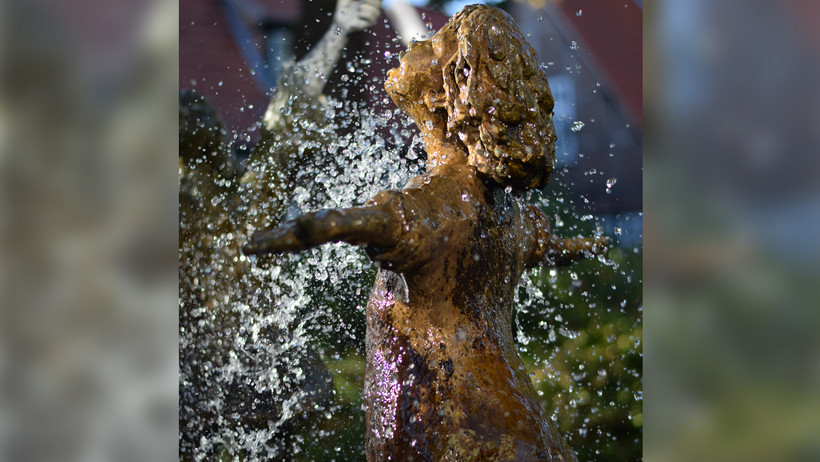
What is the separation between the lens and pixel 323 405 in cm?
278

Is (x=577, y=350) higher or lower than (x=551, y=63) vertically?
lower

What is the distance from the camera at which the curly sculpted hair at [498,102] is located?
1338mm

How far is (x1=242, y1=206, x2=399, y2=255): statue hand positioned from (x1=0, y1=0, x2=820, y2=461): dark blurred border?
0.16 m

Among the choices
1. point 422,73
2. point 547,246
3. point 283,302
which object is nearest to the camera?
point 422,73
